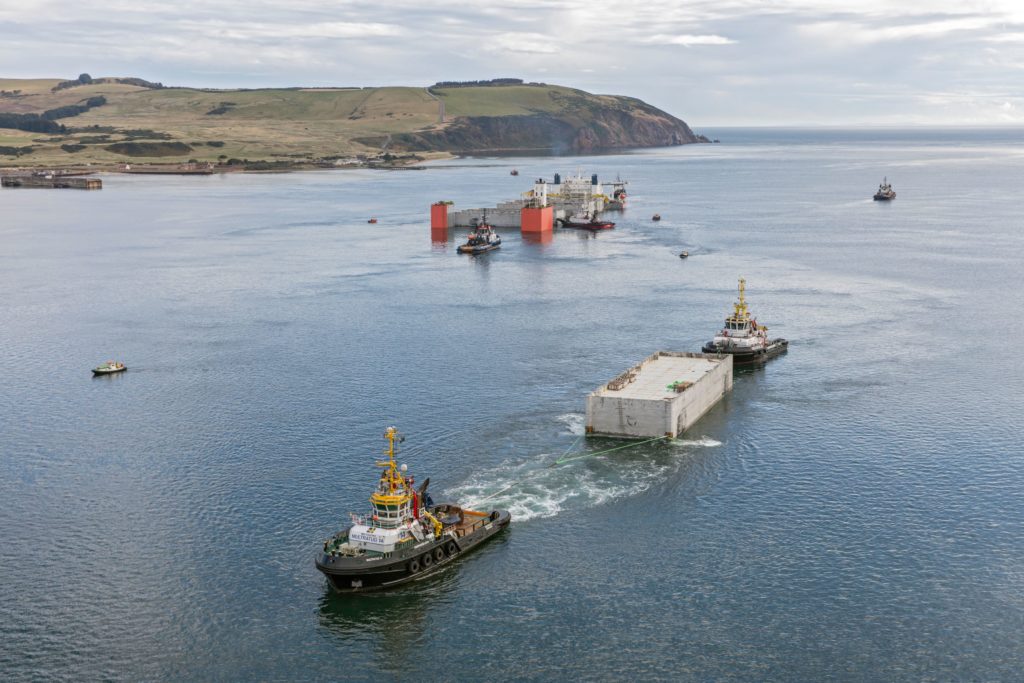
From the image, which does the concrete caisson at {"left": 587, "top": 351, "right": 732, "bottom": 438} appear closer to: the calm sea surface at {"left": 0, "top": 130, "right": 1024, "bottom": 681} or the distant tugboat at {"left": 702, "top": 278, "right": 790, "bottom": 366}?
the calm sea surface at {"left": 0, "top": 130, "right": 1024, "bottom": 681}

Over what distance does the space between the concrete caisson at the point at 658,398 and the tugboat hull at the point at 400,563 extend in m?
19.6

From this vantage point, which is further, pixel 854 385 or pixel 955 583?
pixel 854 385

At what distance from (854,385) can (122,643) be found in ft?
210

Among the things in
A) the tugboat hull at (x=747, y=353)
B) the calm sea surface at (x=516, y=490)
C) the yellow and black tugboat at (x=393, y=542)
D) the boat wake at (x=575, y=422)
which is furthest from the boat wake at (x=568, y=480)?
the tugboat hull at (x=747, y=353)

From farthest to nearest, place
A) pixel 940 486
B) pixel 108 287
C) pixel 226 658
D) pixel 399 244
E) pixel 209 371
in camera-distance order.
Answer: pixel 399 244
pixel 108 287
pixel 209 371
pixel 940 486
pixel 226 658

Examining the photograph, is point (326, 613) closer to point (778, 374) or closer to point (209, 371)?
point (209, 371)

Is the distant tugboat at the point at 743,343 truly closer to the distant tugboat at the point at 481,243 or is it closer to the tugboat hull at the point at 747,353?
the tugboat hull at the point at 747,353

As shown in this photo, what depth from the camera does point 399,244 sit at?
19038 centimetres

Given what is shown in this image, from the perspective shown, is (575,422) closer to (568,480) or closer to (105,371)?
(568,480)

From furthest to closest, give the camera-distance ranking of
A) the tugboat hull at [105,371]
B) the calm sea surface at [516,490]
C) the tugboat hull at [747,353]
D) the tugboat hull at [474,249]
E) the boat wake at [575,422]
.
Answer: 1. the tugboat hull at [474,249]
2. the tugboat hull at [747,353]
3. the tugboat hull at [105,371]
4. the boat wake at [575,422]
5. the calm sea surface at [516,490]

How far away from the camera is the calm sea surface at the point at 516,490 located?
5253cm

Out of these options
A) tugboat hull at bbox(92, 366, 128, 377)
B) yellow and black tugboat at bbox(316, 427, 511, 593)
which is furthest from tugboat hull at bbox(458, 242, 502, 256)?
yellow and black tugboat at bbox(316, 427, 511, 593)

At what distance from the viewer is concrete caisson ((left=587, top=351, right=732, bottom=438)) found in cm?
8019

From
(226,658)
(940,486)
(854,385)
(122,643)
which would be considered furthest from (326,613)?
(854,385)
